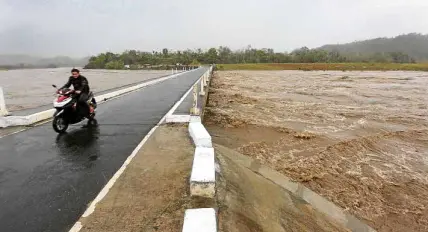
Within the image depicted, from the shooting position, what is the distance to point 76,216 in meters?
3.71

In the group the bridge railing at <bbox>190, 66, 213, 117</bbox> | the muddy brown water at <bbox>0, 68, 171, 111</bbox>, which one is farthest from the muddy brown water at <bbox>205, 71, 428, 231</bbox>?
the muddy brown water at <bbox>0, 68, 171, 111</bbox>

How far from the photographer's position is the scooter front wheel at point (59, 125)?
767 cm

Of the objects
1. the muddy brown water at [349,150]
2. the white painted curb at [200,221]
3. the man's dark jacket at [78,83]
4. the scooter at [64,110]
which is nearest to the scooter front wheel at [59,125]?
the scooter at [64,110]

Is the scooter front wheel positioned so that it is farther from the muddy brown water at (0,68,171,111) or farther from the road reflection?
the muddy brown water at (0,68,171,111)

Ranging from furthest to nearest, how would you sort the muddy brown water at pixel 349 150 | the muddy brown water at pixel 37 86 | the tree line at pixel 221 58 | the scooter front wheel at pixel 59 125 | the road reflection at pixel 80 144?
1. the tree line at pixel 221 58
2. the muddy brown water at pixel 37 86
3. the scooter front wheel at pixel 59 125
4. the muddy brown water at pixel 349 150
5. the road reflection at pixel 80 144

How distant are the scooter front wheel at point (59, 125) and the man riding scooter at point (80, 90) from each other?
505 millimetres

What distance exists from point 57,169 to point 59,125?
2831 mm

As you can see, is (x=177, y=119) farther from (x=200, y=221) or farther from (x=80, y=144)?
(x=200, y=221)

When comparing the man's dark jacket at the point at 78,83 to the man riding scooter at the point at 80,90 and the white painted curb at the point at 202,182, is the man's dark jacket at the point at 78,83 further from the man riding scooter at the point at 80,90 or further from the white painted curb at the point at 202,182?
the white painted curb at the point at 202,182

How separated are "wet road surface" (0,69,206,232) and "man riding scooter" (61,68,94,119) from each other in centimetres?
55

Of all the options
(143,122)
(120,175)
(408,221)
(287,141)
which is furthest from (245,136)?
(120,175)

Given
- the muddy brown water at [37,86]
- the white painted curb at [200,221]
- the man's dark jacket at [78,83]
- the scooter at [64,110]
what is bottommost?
the muddy brown water at [37,86]

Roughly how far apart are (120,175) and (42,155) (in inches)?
88.7

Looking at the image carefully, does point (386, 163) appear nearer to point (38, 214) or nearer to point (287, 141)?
point (287, 141)
